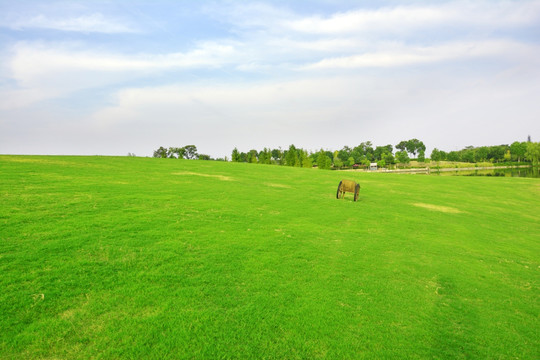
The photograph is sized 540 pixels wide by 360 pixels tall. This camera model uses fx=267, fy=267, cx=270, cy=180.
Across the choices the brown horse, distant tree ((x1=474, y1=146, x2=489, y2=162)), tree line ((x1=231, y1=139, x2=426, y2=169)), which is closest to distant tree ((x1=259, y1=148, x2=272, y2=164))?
tree line ((x1=231, y1=139, x2=426, y2=169))

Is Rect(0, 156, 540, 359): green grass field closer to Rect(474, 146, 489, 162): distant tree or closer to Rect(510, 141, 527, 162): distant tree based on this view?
Rect(510, 141, 527, 162): distant tree

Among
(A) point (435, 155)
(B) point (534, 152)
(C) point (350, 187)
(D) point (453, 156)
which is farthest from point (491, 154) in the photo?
(C) point (350, 187)

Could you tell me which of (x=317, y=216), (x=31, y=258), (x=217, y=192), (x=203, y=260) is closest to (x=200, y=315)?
(x=203, y=260)

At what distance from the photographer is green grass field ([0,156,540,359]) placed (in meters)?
4.83

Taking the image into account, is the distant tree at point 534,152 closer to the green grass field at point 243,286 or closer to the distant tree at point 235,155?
the distant tree at point 235,155

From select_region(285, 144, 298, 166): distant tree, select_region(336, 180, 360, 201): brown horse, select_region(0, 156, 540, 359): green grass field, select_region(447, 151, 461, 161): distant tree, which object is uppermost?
select_region(447, 151, 461, 161): distant tree

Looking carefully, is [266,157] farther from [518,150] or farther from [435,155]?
[518,150]

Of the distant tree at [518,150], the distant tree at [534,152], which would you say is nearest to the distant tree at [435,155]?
the distant tree at [518,150]

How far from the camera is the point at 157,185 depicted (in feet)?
61.4

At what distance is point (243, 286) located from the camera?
662 cm

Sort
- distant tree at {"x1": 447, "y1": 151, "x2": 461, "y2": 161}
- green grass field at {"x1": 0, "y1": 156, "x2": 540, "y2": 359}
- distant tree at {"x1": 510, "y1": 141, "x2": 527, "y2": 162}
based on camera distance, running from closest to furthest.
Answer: green grass field at {"x1": 0, "y1": 156, "x2": 540, "y2": 359} < distant tree at {"x1": 510, "y1": 141, "x2": 527, "y2": 162} < distant tree at {"x1": 447, "y1": 151, "x2": 461, "y2": 161}

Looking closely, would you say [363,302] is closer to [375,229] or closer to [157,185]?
[375,229]

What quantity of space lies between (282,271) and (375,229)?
718 centimetres

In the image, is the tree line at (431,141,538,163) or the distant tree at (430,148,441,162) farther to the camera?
the distant tree at (430,148,441,162)
